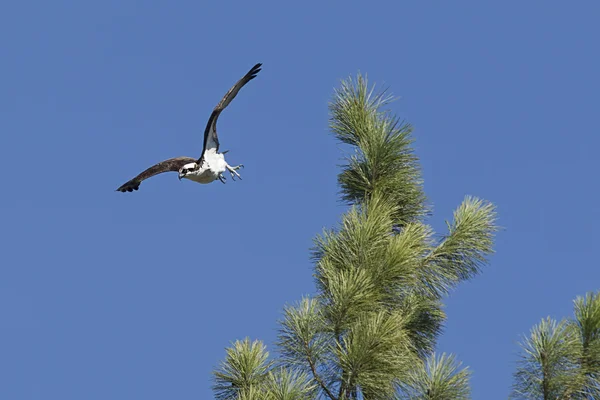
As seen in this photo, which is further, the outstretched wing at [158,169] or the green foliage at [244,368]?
the outstretched wing at [158,169]

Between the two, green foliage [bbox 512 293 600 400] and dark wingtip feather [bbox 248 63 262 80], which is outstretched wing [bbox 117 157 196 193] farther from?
green foliage [bbox 512 293 600 400]

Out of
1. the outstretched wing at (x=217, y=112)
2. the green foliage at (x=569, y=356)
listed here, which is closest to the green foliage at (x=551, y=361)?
the green foliage at (x=569, y=356)

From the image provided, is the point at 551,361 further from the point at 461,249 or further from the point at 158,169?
the point at 158,169

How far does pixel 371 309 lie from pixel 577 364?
4.55 ft

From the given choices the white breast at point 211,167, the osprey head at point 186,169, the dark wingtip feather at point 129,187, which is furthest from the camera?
the dark wingtip feather at point 129,187

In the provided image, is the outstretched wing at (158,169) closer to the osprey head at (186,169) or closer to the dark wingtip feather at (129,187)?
the dark wingtip feather at (129,187)

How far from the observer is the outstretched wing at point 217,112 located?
401 inches

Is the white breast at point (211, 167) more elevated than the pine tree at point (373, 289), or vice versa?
the white breast at point (211, 167)

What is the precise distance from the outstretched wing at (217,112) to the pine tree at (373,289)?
1.47 metres

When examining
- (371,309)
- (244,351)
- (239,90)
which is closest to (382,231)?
(371,309)

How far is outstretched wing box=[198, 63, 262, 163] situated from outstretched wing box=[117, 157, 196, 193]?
0.53m

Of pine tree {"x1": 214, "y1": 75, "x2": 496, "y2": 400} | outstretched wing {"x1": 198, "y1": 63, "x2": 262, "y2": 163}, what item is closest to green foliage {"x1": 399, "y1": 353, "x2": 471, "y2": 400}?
pine tree {"x1": 214, "y1": 75, "x2": 496, "y2": 400}

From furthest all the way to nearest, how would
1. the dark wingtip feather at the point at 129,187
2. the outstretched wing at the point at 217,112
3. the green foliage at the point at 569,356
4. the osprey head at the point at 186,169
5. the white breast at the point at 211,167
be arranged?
1. the dark wingtip feather at the point at 129,187
2. the osprey head at the point at 186,169
3. the white breast at the point at 211,167
4. the outstretched wing at the point at 217,112
5. the green foliage at the point at 569,356

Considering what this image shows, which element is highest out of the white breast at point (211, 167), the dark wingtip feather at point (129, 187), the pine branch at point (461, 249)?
the dark wingtip feather at point (129, 187)
